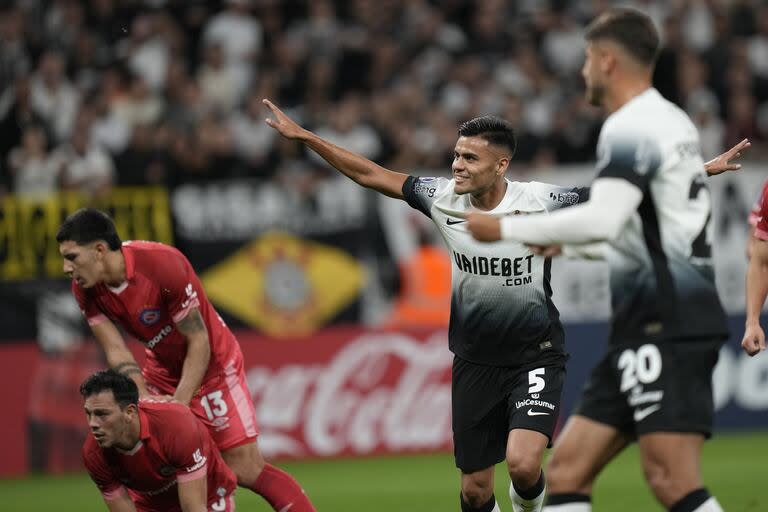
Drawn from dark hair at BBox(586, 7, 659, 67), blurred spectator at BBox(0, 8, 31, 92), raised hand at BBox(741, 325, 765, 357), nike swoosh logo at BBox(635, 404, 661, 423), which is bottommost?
raised hand at BBox(741, 325, 765, 357)

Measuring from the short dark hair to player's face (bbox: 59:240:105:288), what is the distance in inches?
85.5

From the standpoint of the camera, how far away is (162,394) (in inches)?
324

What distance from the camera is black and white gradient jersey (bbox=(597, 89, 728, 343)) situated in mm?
5391

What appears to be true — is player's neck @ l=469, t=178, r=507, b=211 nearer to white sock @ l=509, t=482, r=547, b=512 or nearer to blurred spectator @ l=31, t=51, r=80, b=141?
white sock @ l=509, t=482, r=547, b=512

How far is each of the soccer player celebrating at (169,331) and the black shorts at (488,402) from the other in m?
1.05

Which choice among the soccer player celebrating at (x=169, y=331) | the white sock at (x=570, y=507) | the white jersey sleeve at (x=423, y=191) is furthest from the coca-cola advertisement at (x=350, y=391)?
the white sock at (x=570, y=507)

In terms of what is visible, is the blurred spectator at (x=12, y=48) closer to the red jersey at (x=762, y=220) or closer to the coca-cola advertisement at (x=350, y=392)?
the coca-cola advertisement at (x=350, y=392)

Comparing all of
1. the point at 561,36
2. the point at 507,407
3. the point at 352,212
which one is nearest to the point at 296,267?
the point at 352,212

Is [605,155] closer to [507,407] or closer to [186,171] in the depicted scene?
[507,407]

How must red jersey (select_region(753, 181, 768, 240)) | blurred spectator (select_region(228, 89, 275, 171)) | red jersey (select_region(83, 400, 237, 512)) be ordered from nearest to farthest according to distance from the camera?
red jersey (select_region(83, 400, 237, 512)) < red jersey (select_region(753, 181, 768, 240)) < blurred spectator (select_region(228, 89, 275, 171))

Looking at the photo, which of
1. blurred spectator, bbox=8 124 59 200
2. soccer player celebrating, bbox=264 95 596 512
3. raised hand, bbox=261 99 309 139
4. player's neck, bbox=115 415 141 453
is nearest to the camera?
player's neck, bbox=115 415 141 453

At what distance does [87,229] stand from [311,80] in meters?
9.77

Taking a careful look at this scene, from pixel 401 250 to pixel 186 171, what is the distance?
8.26 feet

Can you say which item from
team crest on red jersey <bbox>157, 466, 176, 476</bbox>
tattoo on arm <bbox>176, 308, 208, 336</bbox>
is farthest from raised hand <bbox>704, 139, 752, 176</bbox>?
team crest on red jersey <bbox>157, 466, 176, 476</bbox>
